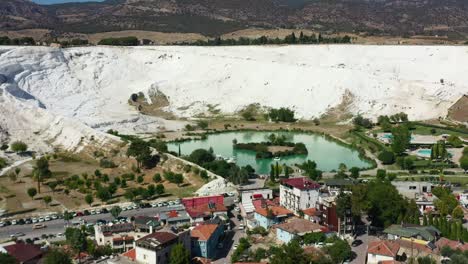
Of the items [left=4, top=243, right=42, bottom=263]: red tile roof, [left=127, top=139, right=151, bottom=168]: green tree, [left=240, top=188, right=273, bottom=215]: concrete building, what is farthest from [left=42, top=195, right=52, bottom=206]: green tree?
[left=240, top=188, right=273, bottom=215]: concrete building

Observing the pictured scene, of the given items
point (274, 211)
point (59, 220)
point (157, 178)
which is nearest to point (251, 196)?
point (274, 211)

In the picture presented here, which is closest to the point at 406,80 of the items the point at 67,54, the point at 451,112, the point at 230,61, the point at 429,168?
the point at 451,112

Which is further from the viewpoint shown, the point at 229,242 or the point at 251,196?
the point at 251,196

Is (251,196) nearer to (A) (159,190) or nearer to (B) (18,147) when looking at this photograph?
(A) (159,190)

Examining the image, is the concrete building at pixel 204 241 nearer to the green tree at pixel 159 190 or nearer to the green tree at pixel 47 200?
the green tree at pixel 159 190

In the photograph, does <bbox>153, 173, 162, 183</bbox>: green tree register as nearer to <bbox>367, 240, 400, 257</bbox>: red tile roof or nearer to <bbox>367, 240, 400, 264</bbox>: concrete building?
<bbox>367, 240, 400, 257</bbox>: red tile roof

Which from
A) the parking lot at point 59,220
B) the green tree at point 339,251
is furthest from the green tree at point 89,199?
the green tree at point 339,251

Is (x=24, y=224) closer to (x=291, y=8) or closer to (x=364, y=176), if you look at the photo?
(x=364, y=176)
